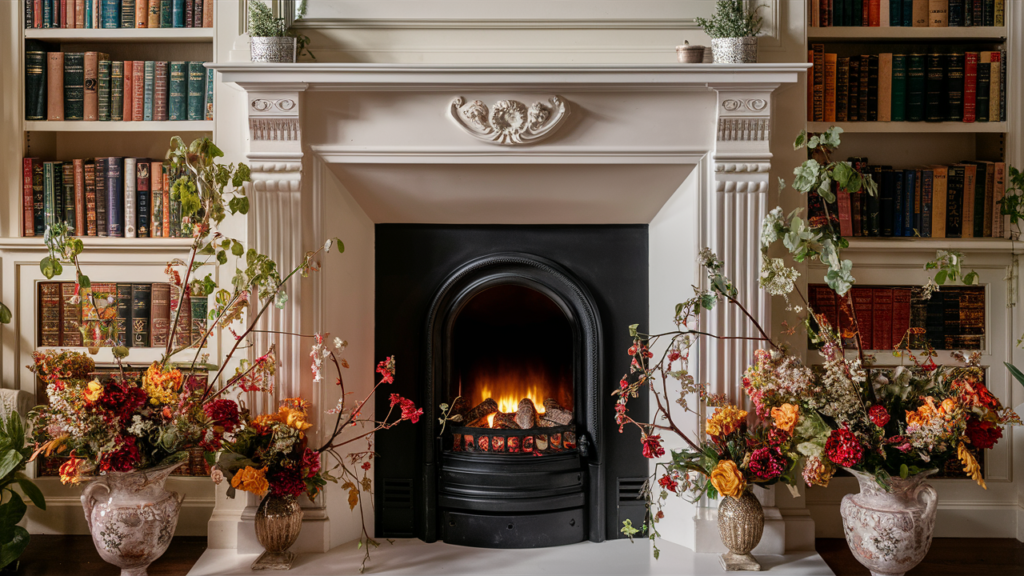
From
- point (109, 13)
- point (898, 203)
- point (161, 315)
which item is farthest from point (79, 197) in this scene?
point (898, 203)

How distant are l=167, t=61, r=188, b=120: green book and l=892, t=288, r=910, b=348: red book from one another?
287cm

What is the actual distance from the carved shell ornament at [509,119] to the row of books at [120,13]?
1.12m

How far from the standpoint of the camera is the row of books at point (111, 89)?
2.70m

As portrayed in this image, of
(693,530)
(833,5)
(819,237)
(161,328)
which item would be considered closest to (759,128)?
(819,237)

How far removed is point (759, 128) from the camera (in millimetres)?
2414

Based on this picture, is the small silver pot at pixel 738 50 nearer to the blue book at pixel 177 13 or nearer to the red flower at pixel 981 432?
the red flower at pixel 981 432

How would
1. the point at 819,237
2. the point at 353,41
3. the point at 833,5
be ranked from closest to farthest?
the point at 819,237
the point at 353,41
the point at 833,5

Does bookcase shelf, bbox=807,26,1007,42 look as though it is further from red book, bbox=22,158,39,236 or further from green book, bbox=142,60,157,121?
red book, bbox=22,158,39,236

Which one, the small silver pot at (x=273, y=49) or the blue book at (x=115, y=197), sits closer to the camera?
the small silver pot at (x=273, y=49)

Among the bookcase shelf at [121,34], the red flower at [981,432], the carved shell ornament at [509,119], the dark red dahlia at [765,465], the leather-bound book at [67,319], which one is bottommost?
the dark red dahlia at [765,465]

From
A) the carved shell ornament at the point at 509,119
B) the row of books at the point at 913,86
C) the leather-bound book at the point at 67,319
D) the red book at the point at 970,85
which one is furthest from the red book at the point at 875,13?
the leather-bound book at the point at 67,319

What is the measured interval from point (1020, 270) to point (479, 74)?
221 cm

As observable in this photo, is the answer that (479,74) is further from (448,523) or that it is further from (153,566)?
(153,566)

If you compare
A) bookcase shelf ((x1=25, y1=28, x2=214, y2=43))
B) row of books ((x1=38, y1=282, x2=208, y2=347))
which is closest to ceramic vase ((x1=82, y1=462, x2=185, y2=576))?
row of books ((x1=38, y1=282, x2=208, y2=347))
